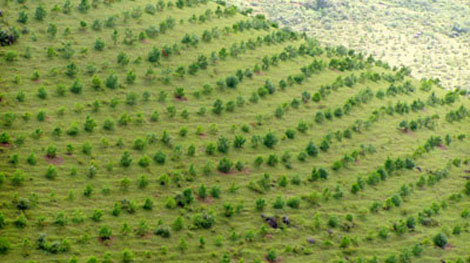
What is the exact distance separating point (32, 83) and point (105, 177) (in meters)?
9.41

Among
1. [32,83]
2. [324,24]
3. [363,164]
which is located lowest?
[324,24]

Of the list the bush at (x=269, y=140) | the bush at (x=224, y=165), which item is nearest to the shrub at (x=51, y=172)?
the bush at (x=224, y=165)

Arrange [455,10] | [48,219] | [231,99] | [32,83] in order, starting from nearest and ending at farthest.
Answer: [48,219] < [32,83] < [231,99] < [455,10]

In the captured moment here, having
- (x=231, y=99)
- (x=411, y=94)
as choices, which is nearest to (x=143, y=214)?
(x=231, y=99)

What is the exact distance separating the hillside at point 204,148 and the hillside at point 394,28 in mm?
37209

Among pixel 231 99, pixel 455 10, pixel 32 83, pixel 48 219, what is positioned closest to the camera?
pixel 48 219

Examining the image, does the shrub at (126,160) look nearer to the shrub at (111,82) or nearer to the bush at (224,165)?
the bush at (224,165)

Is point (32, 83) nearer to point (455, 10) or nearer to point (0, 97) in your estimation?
point (0, 97)

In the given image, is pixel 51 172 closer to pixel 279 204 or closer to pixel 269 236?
pixel 269 236

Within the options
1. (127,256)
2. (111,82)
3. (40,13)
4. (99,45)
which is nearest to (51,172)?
(127,256)

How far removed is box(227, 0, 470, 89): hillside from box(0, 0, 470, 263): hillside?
122 feet

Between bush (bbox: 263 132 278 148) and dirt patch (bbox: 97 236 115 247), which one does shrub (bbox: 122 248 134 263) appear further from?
bush (bbox: 263 132 278 148)

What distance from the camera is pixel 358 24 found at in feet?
338

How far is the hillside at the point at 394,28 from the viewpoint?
86.7 meters
